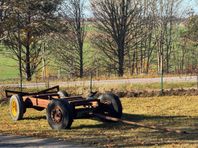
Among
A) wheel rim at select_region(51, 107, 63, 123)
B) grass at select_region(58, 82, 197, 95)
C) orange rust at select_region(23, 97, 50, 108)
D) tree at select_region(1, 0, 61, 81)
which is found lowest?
wheel rim at select_region(51, 107, 63, 123)

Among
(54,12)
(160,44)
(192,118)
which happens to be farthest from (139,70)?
(192,118)

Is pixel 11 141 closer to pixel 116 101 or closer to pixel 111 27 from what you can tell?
pixel 116 101

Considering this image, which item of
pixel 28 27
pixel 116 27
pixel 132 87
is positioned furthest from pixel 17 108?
pixel 116 27

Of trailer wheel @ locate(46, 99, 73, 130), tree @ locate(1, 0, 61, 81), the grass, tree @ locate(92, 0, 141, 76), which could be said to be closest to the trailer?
trailer wheel @ locate(46, 99, 73, 130)

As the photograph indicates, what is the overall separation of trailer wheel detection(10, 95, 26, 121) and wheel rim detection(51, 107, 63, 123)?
7.09 ft

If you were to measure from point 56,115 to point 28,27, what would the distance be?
79.5 feet

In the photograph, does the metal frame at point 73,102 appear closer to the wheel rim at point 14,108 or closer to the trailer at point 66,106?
the trailer at point 66,106

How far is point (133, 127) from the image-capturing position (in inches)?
493

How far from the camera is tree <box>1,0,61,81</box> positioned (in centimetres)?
2259

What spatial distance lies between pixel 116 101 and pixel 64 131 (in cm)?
203

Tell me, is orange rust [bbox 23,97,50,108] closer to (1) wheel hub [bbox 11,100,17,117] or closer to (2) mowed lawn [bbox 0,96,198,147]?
(2) mowed lawn [bbox 0,96,198,147]

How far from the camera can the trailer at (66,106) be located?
495 inches

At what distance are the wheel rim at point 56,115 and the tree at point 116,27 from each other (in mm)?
36221

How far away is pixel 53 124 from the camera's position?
12.7 m
